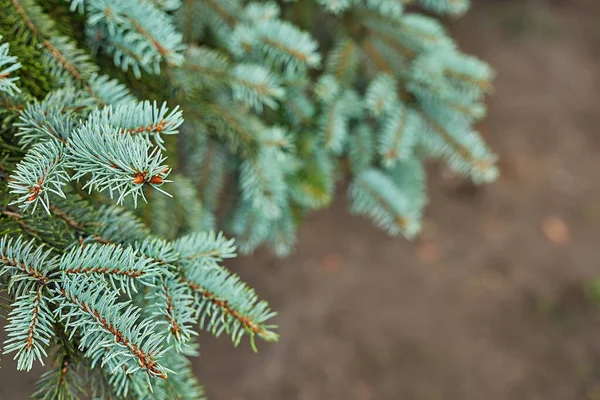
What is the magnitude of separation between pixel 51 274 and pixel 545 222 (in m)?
1.89

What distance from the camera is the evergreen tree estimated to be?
0.55 meters

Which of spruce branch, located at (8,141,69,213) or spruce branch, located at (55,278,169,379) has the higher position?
spruce branch, located at (8,141,69,213)

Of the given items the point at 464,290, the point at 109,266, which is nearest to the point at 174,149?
the point at 109,266

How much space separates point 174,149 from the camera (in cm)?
90

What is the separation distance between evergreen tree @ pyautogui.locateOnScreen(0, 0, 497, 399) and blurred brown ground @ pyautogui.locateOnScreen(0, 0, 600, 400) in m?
0.49

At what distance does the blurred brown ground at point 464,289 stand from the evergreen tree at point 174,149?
1.60ft

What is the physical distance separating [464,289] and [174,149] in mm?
1295

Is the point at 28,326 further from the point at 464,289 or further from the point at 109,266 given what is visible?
the point at 464,289

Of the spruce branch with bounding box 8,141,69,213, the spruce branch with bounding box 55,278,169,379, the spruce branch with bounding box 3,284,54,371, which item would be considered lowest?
the spruce branch with bounding box 3,284,54,371

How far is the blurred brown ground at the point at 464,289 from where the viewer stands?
1.58m

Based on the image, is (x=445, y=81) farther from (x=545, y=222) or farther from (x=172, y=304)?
(x=545, y=222)

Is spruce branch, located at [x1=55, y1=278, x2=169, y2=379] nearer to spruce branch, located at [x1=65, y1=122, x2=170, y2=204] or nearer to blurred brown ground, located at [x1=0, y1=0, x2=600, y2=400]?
spruce branch, located at [x1=65, y1=122, x2=170, y2=204]

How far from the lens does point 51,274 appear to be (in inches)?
22.6

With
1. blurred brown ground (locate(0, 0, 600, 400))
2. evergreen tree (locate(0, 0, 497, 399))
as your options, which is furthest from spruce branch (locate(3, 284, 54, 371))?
blurred brown ground (locate(0, 0, 600, 400))
